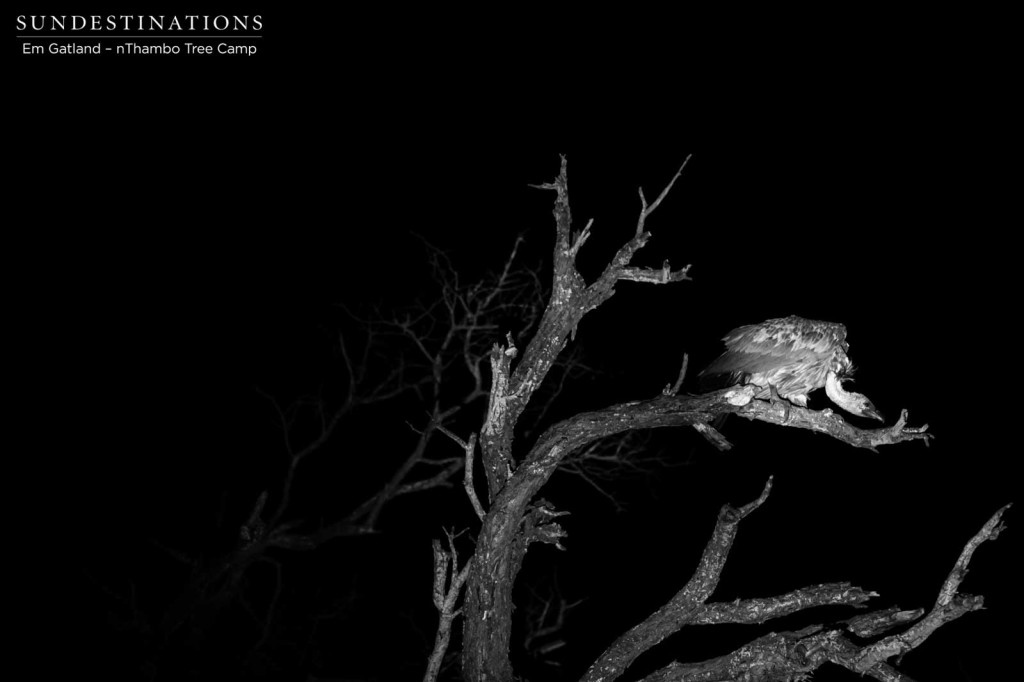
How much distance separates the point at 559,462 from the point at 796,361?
65.3 inches

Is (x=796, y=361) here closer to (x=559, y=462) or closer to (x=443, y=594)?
(x=559, y=462)

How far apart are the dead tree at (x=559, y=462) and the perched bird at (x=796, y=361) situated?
53 cm

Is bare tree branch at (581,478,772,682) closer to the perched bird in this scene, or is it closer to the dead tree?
the dead tree

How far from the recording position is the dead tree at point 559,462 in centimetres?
478

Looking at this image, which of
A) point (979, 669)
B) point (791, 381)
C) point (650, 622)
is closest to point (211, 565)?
point (650, 622)

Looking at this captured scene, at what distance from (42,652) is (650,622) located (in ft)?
36.7

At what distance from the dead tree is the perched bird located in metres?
0.53

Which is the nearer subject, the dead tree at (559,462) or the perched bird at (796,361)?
the dead tree at (559,462)

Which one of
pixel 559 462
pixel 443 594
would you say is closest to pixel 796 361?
pixel 559 462

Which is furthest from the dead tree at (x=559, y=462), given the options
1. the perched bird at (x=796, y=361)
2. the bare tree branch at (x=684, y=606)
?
the perched bird at (x=796, y=361)

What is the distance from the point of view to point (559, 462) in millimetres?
4934

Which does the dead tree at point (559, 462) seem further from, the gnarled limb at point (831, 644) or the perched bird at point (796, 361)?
the perched bird at point (796, 361)

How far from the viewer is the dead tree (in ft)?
15.7

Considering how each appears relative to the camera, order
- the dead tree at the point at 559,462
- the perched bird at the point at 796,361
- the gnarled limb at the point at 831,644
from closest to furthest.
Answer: the gnarled limb at the point at 831,644 → the dead tree at the point at 559,462 → the perched bird at the point at 796,361
